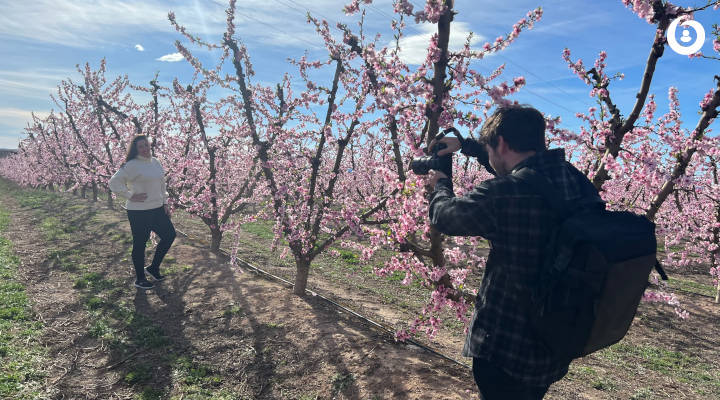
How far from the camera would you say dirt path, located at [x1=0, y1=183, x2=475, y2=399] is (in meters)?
3.82

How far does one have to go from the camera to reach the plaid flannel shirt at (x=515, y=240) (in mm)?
1835

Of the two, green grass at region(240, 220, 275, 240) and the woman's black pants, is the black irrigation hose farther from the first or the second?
green grass at region(240, 220, 275, 240)

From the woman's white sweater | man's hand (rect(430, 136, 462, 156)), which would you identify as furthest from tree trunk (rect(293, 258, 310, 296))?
man's hand (rect(430, 136, 462, 156))

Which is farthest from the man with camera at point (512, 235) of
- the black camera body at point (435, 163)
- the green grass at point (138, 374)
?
the green grass at point (138, 374)

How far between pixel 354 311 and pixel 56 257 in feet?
22.1

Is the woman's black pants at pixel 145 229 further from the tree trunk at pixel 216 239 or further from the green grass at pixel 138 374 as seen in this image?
the tree trunk at pixel 216 239

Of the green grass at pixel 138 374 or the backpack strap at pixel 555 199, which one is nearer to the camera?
the backpack strap at pixel 555 199

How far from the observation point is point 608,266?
1.57 metres

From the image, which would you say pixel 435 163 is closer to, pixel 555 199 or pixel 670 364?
pixel 555 199

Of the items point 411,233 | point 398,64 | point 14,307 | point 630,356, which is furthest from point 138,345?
point 630,356

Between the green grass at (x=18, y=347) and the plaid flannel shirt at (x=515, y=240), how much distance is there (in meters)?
4.22

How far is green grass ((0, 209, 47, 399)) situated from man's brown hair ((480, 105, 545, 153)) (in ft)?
15.2

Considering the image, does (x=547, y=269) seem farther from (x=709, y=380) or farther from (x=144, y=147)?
(x=144, y=147)

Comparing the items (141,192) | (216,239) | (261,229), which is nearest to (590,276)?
(141,192)
